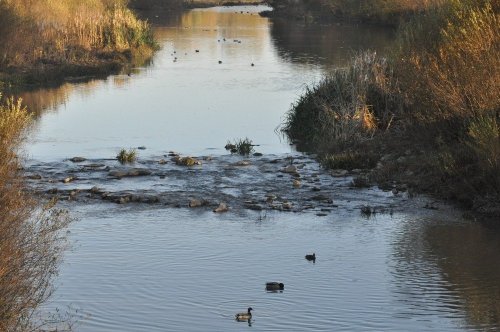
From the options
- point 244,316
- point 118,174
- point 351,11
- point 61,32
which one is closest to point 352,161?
point 118,174

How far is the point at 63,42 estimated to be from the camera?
3784 centimetres

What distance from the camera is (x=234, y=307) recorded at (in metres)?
12.2

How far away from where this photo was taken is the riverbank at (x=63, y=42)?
113 feet

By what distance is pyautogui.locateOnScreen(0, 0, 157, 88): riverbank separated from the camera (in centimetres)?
3438

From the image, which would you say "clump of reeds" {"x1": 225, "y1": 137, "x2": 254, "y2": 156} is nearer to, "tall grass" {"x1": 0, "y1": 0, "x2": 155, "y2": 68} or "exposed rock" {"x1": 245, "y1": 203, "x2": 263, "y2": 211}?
"exposed rock" {"x1": 245, "y1": 203, "x2": 263, "y2": 211}

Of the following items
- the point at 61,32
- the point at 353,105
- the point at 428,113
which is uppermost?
the point at 428,113

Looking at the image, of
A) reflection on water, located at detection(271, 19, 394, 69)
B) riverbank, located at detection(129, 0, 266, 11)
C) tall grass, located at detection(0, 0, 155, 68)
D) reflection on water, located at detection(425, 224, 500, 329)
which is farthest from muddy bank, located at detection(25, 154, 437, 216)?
riverbank, located at detection(129, 0, 266, 11)

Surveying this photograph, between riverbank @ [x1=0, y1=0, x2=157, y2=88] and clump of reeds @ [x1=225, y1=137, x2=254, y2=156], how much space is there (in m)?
11.9

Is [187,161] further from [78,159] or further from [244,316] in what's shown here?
[244,316]

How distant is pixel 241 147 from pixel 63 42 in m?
17.8

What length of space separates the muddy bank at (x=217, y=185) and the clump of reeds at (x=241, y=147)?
57cm

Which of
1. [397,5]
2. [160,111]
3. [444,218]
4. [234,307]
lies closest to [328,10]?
[397,5]

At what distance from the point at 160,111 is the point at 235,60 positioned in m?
13.5

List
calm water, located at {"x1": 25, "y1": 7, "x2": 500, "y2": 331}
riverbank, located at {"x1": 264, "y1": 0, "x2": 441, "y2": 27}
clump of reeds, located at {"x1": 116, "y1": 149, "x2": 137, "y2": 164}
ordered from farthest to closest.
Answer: riverbank, located at {"x1": 264, "y1": 0, "x2": 441, "y2": 27} < clump of reeds, located at {"x1": 116, "y1": 149, "x2": 137, "y2": 164} < calm water, located at {"x1": 25, "y1": 7, "x2": 500, "y2": 331}
